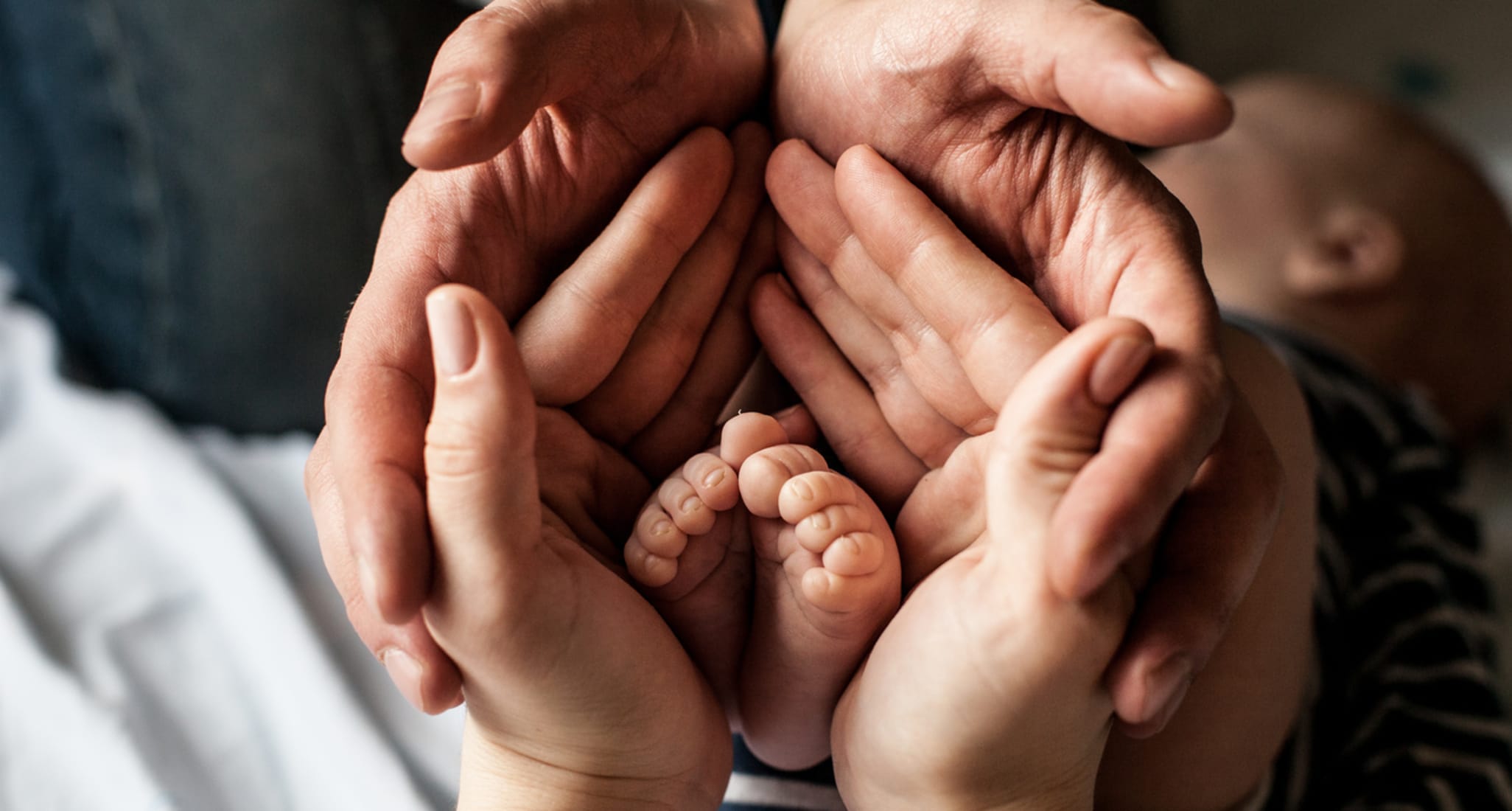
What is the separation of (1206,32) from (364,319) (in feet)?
5.43

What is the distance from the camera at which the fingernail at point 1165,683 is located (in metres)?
0.53

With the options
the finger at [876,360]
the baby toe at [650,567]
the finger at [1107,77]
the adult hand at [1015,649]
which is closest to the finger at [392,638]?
the baby toe at [650,567]

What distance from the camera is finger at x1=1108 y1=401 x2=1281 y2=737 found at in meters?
0.54

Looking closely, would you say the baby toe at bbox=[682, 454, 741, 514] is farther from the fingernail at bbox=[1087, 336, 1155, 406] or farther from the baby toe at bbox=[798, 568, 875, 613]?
the fingernail at bbox=[1087, 336, 1155, 406]

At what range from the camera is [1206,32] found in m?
1.83

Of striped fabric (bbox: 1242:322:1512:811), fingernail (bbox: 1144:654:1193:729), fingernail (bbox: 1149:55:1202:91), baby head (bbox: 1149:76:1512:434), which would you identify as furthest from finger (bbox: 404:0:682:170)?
baby head (bbox: 1149:76:1512:434)

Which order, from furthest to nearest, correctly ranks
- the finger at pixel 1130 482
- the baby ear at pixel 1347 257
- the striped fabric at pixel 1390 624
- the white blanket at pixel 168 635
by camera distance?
the baby ear at pixel 1347 257 → the striped fabric at pixel 1390 624 → the white blanket at pixel 168 635 → the finger at pixel 1130 482

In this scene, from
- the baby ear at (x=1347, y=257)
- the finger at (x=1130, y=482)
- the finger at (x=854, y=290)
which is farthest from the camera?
the baby ear at (x=1347, y=257)

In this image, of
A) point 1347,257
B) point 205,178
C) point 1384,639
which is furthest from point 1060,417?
point 1347,257

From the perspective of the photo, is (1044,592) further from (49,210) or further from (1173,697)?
(49,210)

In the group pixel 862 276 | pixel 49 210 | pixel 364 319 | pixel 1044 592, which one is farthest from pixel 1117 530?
pixel 49 210

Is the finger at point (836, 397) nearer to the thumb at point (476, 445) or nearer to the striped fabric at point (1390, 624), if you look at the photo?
the thumb at point (476, 445)

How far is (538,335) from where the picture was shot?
68 centimetres

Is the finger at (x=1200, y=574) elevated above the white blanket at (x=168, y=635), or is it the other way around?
the finger at (x=1200, y=574)
